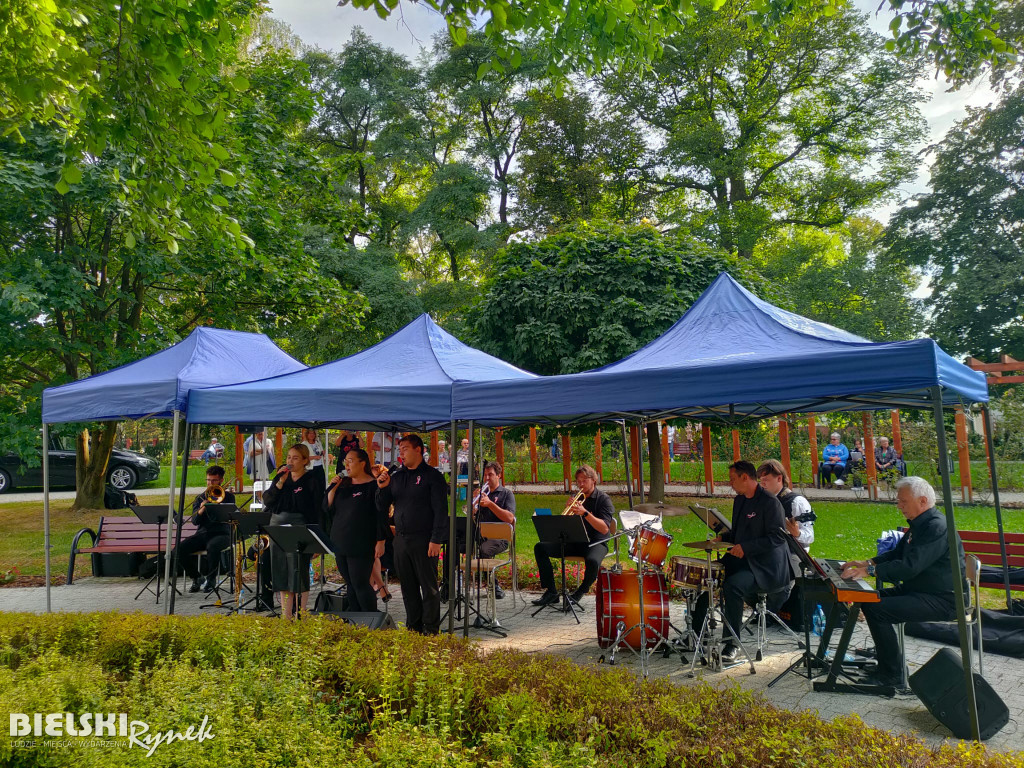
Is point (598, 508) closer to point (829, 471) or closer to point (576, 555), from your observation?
point (576, 555)

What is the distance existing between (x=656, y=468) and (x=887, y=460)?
A: 6.73 m

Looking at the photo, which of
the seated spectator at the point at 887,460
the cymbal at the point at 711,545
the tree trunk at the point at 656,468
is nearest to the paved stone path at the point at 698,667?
the cymbal at the point at 711,545

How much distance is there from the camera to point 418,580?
22.8ft

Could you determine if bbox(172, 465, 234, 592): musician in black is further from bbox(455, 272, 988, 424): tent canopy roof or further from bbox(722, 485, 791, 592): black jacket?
bbox(722, 485, 791, 592): black jacket

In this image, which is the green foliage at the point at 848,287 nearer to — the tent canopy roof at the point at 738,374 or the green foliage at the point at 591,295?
the green foliage at the point at 591,295

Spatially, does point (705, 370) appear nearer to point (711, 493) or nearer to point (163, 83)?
point (163, 83)

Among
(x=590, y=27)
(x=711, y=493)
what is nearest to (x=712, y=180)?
(x=711, y=493)

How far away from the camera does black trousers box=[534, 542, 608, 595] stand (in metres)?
8.10

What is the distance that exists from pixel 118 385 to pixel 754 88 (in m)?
23.9

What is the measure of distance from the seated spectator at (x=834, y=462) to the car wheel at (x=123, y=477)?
831 inches

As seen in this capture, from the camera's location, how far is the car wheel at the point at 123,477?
74.2ft

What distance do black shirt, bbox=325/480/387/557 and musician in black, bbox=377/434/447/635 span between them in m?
0.34

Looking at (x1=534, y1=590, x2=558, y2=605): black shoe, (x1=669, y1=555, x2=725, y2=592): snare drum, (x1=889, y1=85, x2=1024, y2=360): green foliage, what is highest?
(x1=889, y1=85, x2=1024, y2=360): green foliage

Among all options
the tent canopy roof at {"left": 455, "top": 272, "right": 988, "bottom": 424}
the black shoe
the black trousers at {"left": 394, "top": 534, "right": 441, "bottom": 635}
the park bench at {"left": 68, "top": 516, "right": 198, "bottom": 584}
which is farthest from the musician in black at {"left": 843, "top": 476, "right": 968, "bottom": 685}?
the park bench at {"left": 68, "top": 516, "right": 198, "bottom": 584}
